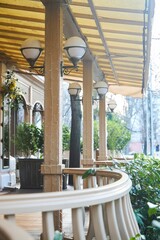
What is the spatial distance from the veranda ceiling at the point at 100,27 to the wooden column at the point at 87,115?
0.93 feet

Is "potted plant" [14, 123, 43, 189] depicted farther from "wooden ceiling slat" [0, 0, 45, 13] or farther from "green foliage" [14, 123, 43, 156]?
"wooden ceiling slat" [0, 0, 45, 13]

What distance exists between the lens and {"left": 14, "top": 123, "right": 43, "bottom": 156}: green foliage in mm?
8547

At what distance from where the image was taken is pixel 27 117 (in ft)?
36.2

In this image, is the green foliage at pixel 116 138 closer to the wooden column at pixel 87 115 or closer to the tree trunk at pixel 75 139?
the tree trunk at pixel 75 139

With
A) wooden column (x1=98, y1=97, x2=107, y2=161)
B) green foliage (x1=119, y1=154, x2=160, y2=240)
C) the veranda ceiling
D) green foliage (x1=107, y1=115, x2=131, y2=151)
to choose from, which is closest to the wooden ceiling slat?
the veranda ceiling

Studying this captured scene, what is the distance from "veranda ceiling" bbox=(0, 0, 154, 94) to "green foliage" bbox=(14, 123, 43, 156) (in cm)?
162

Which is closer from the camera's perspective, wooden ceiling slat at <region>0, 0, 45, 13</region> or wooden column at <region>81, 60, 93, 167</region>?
wooden ceiling slat at <region>0, 0, 45, 13</region>

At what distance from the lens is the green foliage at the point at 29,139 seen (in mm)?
8547

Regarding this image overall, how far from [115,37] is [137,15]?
3.96 feet

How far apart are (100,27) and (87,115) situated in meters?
1.77

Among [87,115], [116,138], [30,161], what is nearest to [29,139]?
[30,161]

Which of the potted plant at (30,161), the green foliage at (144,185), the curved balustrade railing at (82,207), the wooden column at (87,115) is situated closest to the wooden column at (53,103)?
the green foliage at (144,185)

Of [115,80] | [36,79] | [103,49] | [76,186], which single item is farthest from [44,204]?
[36,79]

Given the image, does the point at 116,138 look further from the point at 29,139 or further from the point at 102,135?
the point at 29,139
